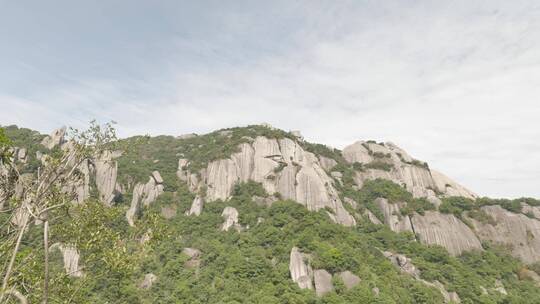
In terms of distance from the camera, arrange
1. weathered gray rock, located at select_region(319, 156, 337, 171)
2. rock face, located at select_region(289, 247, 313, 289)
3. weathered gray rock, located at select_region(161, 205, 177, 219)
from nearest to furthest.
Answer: rock face, located at select_region(289, 247, 313, 289)
weathered gray rock, located at select_region(161, 205, 177, 219)
weathered gray rock, located at select_region(319, 156, 337, 171)

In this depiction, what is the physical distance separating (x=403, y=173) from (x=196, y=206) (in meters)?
54.3

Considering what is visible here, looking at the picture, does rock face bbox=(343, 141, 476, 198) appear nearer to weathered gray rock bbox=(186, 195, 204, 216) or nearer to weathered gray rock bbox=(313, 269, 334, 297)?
weathered gray rock bbox=(186, 195, 204, 216)

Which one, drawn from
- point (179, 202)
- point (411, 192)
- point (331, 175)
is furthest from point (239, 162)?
point (411, 192)

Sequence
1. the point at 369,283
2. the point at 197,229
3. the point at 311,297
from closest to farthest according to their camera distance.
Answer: the point at 311,297, the point at 369,283, the point at 197,229

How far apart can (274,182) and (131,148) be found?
66248mm

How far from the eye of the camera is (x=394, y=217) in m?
78.6

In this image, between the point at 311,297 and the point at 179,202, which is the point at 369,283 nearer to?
the point at 311,297

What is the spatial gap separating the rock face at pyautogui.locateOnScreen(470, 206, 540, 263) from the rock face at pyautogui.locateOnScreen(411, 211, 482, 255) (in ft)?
15.4

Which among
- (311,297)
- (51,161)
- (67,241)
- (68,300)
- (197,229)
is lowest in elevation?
(311,297)

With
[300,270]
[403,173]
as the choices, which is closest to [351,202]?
[403,173]

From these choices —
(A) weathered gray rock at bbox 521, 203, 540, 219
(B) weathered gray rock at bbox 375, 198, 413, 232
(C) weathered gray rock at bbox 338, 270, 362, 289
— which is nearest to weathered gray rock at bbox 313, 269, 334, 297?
(C) weathered gray rock at bbox 338, 270, 362, 289

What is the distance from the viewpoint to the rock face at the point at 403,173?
310 ft

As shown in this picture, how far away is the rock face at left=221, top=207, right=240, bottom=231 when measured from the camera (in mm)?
67688

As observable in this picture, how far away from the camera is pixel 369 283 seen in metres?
49.8
